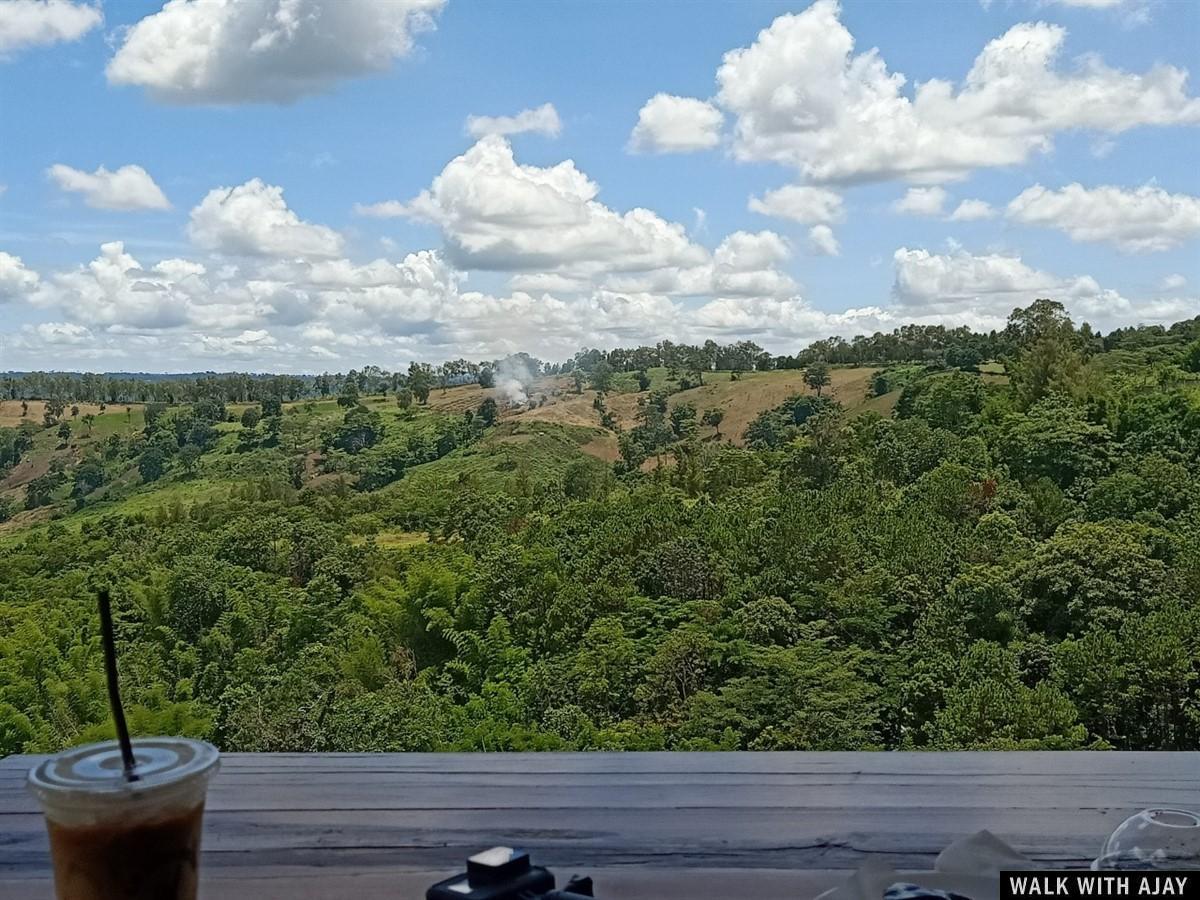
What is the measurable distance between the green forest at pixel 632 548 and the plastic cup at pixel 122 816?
3.22m

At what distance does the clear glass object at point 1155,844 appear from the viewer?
0.86 m

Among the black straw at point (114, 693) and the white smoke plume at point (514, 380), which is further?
the white smoke plume at point (514, 380)

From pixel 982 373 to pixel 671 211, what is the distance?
52.0 inches

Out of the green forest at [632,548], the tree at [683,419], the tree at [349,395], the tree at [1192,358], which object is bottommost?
the green forest at [632,548]

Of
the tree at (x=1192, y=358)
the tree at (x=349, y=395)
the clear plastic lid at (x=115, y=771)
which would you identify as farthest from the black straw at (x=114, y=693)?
the tree at (x=1192, y=358)

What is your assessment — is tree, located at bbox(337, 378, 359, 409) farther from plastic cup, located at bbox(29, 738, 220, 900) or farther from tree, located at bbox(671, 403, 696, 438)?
plastic cup, located at bbox(29, 738, 220, 900)

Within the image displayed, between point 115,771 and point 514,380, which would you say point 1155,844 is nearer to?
point 115,771

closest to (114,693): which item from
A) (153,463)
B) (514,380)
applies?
(514,380)

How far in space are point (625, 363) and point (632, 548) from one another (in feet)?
2.27

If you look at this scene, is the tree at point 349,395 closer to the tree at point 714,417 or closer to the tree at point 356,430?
the tree at point 356,430

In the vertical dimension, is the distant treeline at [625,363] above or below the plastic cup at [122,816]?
above

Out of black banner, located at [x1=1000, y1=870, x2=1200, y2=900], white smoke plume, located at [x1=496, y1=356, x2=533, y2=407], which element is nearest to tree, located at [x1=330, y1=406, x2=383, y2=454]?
white smoke plume, located at [x1=496, y1=356, x2=533, y2=407]

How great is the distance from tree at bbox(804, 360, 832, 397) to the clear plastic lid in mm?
3949

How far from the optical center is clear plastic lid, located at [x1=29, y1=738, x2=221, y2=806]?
677mm
